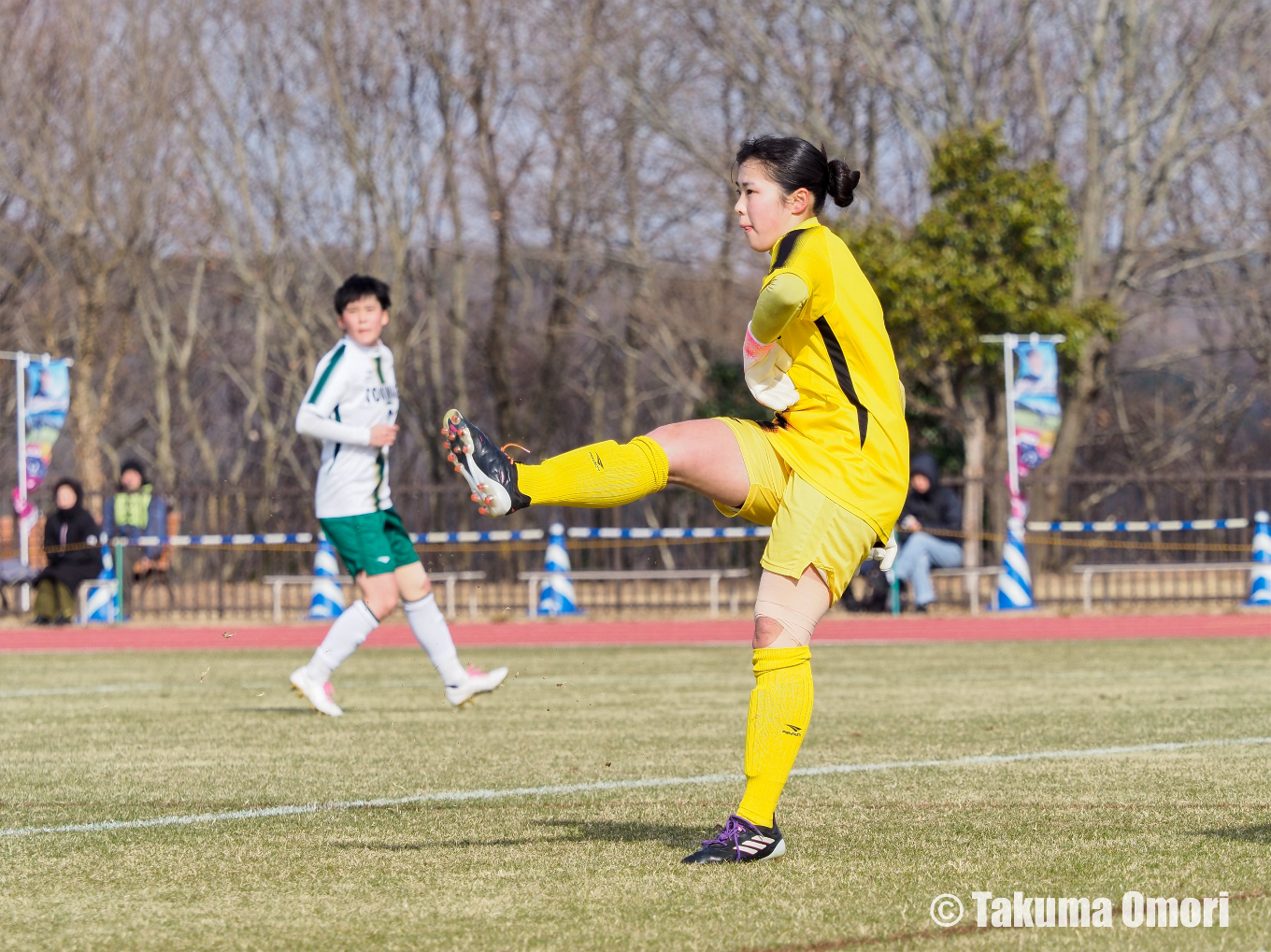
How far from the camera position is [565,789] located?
20.4 feet

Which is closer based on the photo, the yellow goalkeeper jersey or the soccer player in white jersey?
the yellow goalkeeper jersey

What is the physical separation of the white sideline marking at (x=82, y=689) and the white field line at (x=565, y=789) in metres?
5.59

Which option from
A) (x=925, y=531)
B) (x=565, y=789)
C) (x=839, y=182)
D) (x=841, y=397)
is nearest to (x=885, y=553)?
(x=841, y=397)

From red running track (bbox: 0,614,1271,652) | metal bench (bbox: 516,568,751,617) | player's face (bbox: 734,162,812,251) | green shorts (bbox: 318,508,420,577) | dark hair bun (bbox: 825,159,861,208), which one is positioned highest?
dark hair bun (bbox: 825,159,861,208)

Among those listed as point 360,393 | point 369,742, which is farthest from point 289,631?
point 369,742

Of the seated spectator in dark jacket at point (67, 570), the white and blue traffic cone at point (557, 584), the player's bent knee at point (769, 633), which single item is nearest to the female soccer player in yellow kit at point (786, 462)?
the player's bent knee at point (769, 633)

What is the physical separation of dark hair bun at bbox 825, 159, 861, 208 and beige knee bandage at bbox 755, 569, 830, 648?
110 centimetres

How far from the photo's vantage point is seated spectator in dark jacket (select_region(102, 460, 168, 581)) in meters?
21.5

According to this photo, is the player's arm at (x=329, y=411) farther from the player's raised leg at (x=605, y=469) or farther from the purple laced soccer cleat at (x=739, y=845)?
the purple laced soccer cleat at (x=739, y=845)

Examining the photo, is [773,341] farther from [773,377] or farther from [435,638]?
[435,638]

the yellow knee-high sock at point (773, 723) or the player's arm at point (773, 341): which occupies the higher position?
the player's arm at point (773, 341)

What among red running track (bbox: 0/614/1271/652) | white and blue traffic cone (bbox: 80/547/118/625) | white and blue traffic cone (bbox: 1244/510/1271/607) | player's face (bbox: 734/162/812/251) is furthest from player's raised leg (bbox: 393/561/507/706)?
white and blue traffic cone (bbox: 1244/510/1271/607)

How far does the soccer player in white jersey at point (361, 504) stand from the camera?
29.8ft

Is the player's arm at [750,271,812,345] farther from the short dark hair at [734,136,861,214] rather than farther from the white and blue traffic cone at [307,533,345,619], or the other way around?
the white and blue traffic cone at [307,533,345,619]
